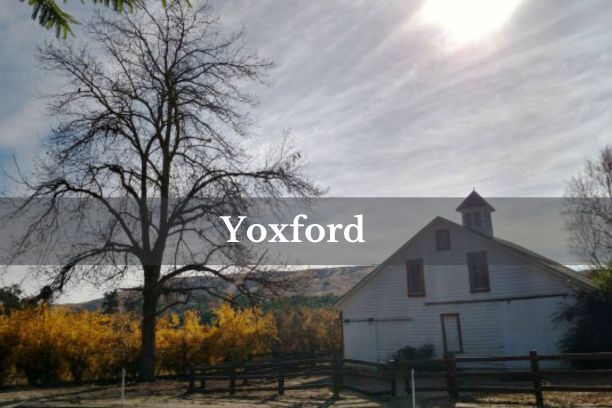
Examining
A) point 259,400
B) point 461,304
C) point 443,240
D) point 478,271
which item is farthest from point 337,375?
point 443,240

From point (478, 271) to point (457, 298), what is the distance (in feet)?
5.70

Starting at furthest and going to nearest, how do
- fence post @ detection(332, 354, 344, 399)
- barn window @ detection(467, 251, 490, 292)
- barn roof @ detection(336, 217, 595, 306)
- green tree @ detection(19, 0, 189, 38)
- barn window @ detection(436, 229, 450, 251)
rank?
barn window @ detection(436, 229, 450, 251)
barn window @ detection(467, 251, 490, 292)
barn roof @ detection(336, 217, 595, 306)
fence post @ detection(332, 354, 344, 399)
green tree @ detection(19, 0, 189, 38)

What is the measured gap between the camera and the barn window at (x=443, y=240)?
28.4m

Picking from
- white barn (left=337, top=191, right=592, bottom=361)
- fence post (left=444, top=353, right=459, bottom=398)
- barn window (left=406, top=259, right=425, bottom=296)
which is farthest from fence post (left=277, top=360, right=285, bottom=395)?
barn window (left=406, top=259, right=425, bottom=296)

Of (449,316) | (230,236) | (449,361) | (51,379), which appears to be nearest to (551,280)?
(449,316)

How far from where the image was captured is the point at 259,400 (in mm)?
15789

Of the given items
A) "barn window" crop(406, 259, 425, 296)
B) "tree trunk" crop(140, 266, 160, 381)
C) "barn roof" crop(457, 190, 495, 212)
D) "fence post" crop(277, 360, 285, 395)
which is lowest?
"fence post" crop(277, 360, 285, 395)

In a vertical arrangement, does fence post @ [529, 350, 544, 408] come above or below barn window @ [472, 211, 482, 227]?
below

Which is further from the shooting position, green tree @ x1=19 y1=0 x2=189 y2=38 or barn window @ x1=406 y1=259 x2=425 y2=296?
barn window @ x1=406 y1=259 x2=425 y2=296

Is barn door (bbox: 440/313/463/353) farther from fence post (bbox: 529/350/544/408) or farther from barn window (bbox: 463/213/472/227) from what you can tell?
fence post (bbox: 529/350/544/408)

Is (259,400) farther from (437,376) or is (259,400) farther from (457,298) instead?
(457,298)

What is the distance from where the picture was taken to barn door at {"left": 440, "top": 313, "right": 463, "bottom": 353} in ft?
88.9

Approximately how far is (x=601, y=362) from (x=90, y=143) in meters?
22.5

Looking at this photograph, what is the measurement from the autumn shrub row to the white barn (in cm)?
655
